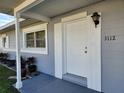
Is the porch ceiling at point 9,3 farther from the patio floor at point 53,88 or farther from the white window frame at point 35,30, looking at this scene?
the patio floor at point 53,88

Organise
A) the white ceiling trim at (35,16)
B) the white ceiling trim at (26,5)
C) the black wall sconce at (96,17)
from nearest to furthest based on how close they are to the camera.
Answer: the white ceiling trim at (26,5), the black wall sconce at (96,17), the white ceiling trim at (35,16)

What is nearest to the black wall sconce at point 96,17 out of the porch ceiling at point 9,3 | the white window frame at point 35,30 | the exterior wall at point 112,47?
the exterior wall at point 112,47

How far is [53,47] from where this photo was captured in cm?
509

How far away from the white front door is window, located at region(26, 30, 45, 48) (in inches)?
70.2

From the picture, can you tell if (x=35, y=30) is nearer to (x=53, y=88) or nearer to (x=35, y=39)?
(x=35, y=39)

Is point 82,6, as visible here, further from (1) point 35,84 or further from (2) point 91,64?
(1) point 35,84

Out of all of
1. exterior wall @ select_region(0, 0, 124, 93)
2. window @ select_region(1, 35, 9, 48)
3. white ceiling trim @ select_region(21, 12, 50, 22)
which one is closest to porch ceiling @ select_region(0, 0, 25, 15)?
white ceiling trim @ select_region(21, 12, 50, 22)

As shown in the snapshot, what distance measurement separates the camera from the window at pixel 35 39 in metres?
6.06

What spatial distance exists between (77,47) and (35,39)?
3025 mm

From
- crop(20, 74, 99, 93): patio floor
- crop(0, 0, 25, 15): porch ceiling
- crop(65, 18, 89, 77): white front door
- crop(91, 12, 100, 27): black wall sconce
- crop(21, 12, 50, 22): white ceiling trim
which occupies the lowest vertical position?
crop(20, 74, 99, 93): patio floor

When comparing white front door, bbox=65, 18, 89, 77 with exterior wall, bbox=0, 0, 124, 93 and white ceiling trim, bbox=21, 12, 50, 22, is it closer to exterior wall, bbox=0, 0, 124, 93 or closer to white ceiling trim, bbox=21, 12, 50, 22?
exterior wall, bbox=0, 0, 124, 93

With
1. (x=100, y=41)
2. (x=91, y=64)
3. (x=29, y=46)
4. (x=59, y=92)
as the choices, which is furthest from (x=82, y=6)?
(x=29, y=46)

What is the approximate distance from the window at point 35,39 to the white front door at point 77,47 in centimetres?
178

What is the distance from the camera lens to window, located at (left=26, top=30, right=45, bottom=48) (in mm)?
6062
